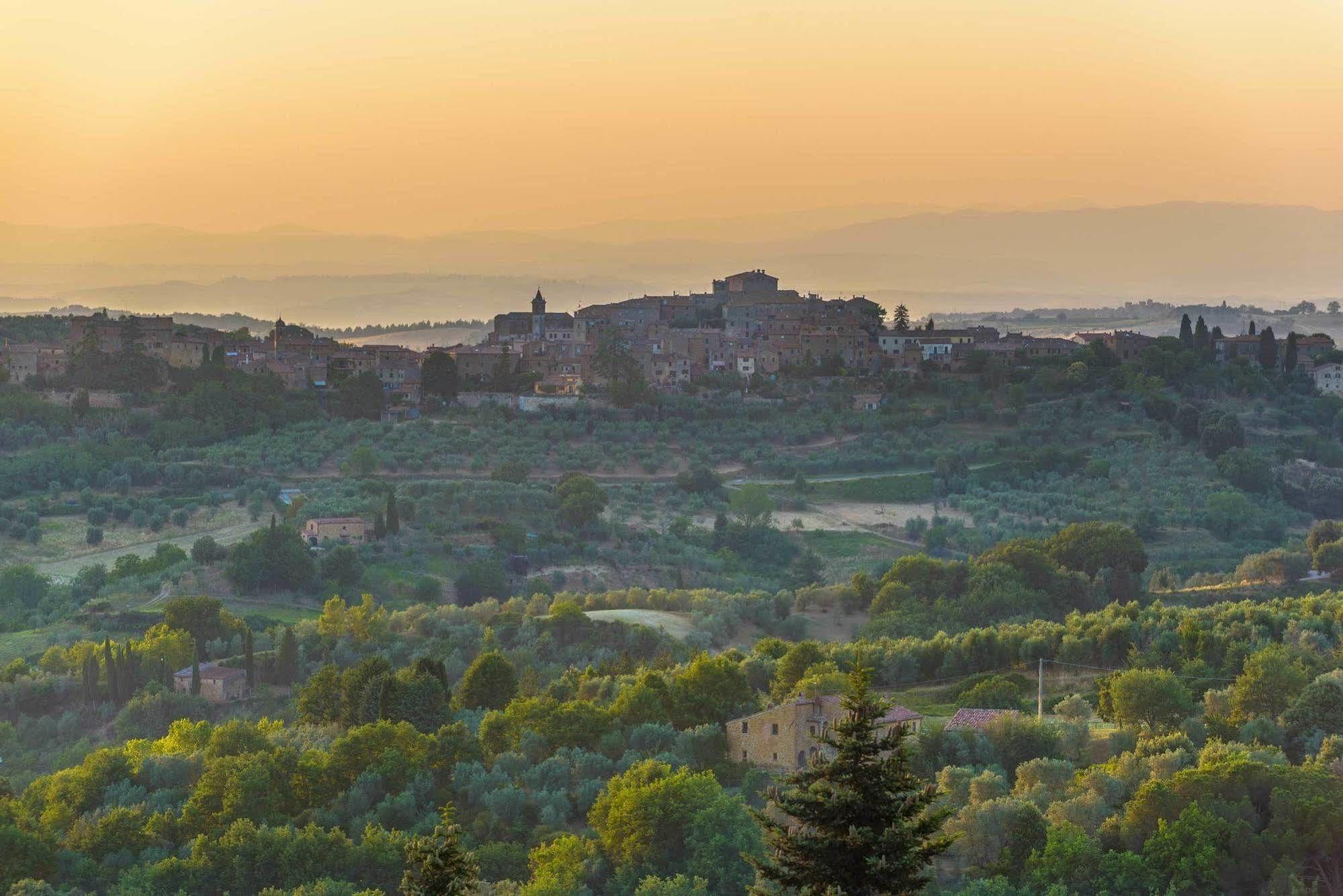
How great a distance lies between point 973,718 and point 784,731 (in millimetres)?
2443

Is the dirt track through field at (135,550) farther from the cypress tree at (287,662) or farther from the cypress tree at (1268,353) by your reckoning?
the cypress tree at (1268,353)

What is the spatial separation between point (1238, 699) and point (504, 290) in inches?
4448

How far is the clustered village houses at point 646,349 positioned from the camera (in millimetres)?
62938

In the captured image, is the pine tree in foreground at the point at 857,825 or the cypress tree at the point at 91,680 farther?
the cypress tree at the point at 91,680

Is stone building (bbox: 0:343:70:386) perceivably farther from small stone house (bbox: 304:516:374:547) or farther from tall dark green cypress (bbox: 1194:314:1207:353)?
tall dark green cypress (bbox: 1194:314:1207:353)

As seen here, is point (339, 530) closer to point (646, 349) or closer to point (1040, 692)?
point (646, 349)

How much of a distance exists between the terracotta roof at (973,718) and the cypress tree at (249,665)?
13.0 metres

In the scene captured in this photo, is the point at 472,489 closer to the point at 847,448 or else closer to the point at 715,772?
the point at 847,448

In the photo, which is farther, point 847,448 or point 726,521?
point 847,448

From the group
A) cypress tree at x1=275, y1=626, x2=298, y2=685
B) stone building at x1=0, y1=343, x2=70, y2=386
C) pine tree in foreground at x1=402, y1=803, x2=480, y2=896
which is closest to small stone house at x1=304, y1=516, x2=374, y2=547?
cypress tree at x1=275, y1=626, x2=298, y2=685

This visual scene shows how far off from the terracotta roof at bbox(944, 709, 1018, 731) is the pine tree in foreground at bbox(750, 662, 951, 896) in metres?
14.0

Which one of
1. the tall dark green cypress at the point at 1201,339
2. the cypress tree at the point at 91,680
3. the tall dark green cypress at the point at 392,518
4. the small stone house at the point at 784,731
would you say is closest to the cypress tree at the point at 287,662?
the cypress tree at the point at 91,680

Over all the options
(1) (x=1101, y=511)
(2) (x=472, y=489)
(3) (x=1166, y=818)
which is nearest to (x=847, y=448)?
(1) (x=1101, y=511)

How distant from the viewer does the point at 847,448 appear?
189 feet
